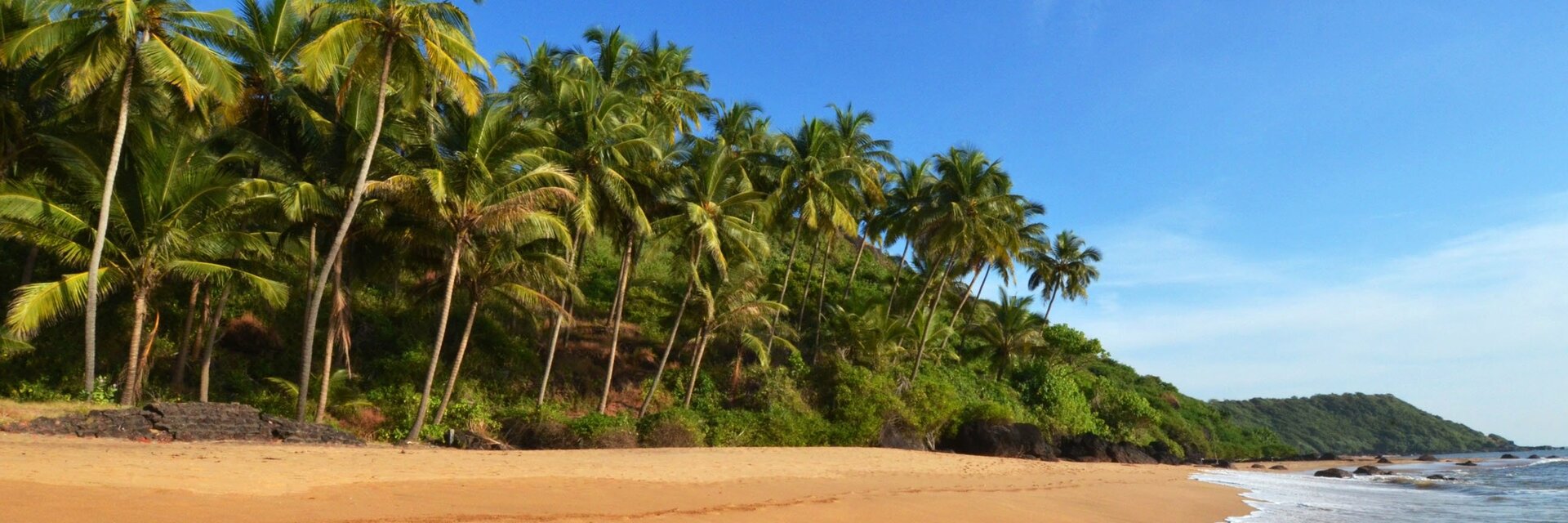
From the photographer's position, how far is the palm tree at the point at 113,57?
42.1 ft

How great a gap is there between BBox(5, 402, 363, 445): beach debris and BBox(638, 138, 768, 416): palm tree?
9088 millimetres

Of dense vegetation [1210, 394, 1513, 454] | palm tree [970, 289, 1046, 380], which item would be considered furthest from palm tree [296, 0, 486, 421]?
dense vegetation [1210, 394, 1513, 454]

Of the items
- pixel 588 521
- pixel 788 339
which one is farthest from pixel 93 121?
pixel 788 339

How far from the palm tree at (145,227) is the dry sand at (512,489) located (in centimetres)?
404

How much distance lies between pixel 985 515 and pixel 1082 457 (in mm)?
19635

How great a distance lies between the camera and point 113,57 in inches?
517

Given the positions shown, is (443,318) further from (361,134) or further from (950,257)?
(950,257)

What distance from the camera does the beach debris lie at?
10.8 metres

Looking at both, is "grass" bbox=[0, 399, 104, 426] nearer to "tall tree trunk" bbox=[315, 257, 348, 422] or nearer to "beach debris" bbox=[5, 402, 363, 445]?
"beach debris" bbox=[5, 402, 363, 445]

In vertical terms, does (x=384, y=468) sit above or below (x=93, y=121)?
below

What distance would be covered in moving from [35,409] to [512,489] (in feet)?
26.8

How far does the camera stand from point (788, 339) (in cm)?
2834

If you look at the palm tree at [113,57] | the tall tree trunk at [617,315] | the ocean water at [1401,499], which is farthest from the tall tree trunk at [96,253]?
the ocean water at [1401,499]

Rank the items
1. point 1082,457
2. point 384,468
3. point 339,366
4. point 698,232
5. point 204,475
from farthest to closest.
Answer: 1. point 1082,457
2. point 698,232
3. point 339,366
4. point 384,468
5. point 204,475
